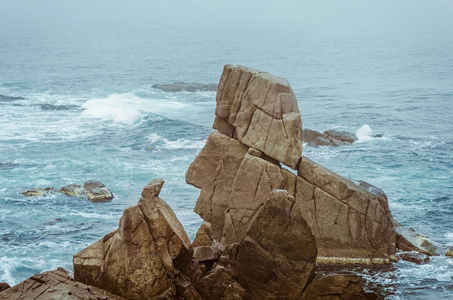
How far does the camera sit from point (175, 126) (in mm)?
51625

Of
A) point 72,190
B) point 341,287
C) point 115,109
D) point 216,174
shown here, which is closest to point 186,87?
point 115,109

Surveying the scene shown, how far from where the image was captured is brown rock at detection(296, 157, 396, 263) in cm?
2327

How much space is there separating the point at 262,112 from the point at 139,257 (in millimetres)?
7884

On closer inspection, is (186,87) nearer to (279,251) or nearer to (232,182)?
(232,182)

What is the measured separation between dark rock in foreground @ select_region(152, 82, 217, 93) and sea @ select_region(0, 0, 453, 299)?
1180 millimetres

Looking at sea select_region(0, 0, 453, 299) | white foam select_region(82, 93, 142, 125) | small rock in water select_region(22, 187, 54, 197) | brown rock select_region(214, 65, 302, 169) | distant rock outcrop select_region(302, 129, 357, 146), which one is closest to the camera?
brown rock select_region(214, 65, 302, 169)

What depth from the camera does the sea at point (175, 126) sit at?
2787cm

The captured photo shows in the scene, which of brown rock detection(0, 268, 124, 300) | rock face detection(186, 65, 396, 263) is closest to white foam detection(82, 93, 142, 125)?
rock face detection(186, 65, 396, 263)

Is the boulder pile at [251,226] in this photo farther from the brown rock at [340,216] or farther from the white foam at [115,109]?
the white foam at [115,109]

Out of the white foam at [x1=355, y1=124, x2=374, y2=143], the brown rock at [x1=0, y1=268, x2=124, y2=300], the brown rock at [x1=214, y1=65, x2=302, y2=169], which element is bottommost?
the white foam at [x1=355, y1=124, x2=374, y2=143]

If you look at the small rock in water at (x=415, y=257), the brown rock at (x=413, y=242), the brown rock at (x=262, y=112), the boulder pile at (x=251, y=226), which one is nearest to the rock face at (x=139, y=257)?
the boulder pile at (x=251, y=226)

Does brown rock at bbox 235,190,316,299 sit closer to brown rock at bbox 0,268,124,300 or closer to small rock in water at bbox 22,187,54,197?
brown rock at bbox 0,268,124,300

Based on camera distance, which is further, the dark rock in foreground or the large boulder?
the dark rock in foreground

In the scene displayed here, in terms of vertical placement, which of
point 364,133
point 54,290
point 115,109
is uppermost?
point 54,290
